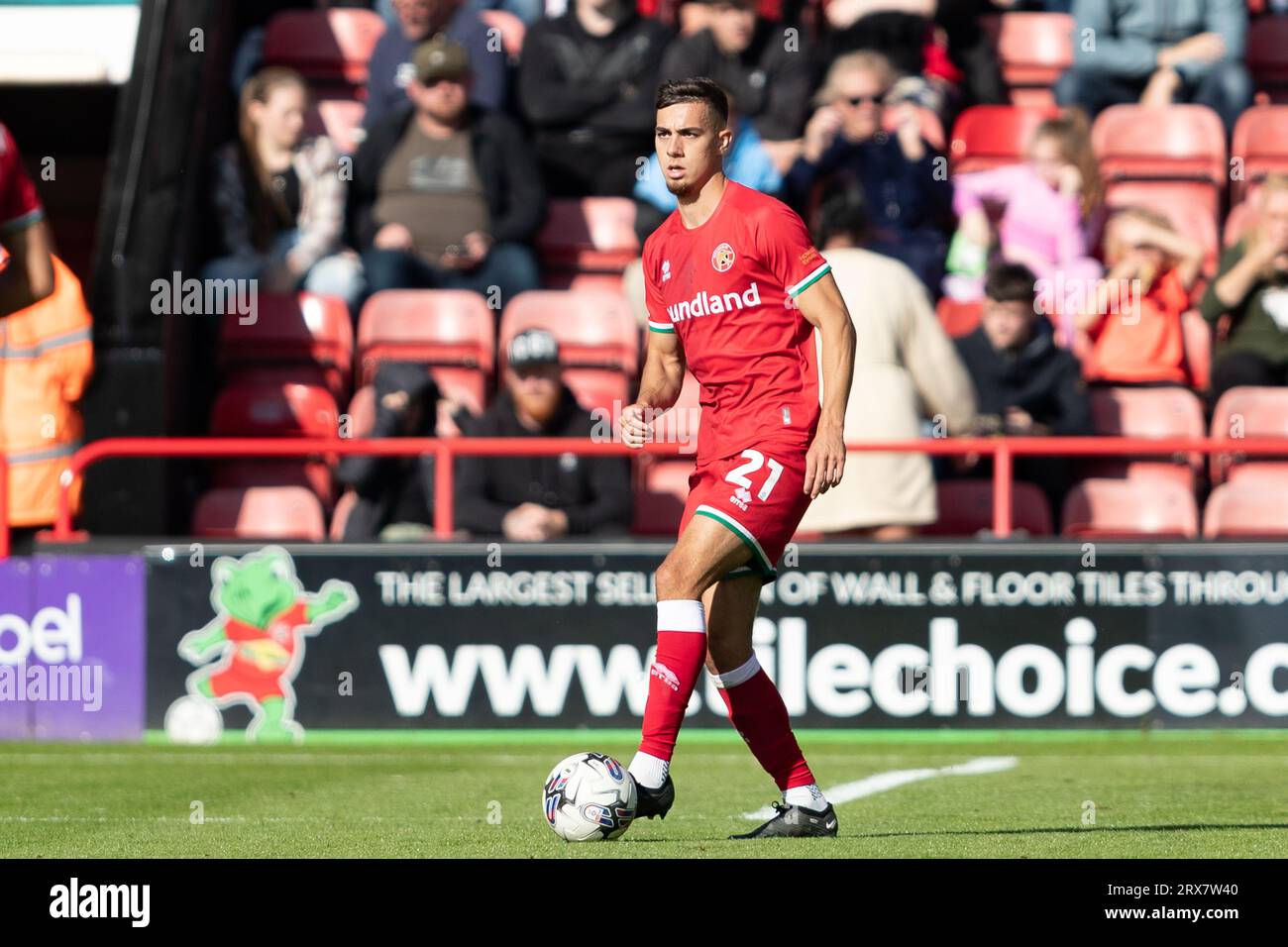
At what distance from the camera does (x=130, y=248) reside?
38.3ft

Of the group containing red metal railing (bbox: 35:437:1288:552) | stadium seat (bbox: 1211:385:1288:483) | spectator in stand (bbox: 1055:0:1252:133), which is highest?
spectator in stand (bbox: 1055:0:1252:133)

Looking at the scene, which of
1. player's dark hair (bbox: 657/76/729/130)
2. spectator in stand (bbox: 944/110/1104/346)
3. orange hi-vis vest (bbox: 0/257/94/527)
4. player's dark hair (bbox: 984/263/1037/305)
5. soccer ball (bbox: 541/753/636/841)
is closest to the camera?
soccer ball (bbox: 541/753/636/841)

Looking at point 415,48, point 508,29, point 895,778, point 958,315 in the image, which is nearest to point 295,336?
point 415,48

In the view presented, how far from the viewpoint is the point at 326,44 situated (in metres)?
14.3

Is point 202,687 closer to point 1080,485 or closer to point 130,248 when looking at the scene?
point 130,248

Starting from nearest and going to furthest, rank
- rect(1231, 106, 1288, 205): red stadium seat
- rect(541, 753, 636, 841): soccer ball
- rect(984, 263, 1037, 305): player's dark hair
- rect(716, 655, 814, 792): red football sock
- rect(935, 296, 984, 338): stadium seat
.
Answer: rect(541, 753, 636, 841): soccer ball → rect(716, 655, 814, 792): red football sock → rect(984, 263, 1037, 305): player's dark hair → rect(935, 296, 984, 338): stadium seat → rect(1231, 106, 1288, 205): red stadium seat

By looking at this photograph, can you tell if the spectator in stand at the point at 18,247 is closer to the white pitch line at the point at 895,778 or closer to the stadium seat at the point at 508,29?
the white pitch line at the point at 895,778

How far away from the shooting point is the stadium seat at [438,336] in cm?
1234

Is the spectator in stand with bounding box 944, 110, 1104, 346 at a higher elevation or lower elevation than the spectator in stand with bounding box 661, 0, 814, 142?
lower

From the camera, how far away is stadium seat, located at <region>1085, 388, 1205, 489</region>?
12062 millimetres

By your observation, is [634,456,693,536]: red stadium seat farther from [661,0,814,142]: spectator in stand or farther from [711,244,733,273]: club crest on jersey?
[711,244,733,273]: club crest on jersey

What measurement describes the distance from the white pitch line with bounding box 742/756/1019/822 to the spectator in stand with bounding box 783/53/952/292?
375cm

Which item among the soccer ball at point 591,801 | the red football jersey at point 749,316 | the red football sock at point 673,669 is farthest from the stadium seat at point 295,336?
the soccer ball at point 591,801

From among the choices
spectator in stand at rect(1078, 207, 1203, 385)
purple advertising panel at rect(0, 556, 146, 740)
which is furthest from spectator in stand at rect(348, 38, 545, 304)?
spectator in stand at rect(1078, 207, 1203, 385)
